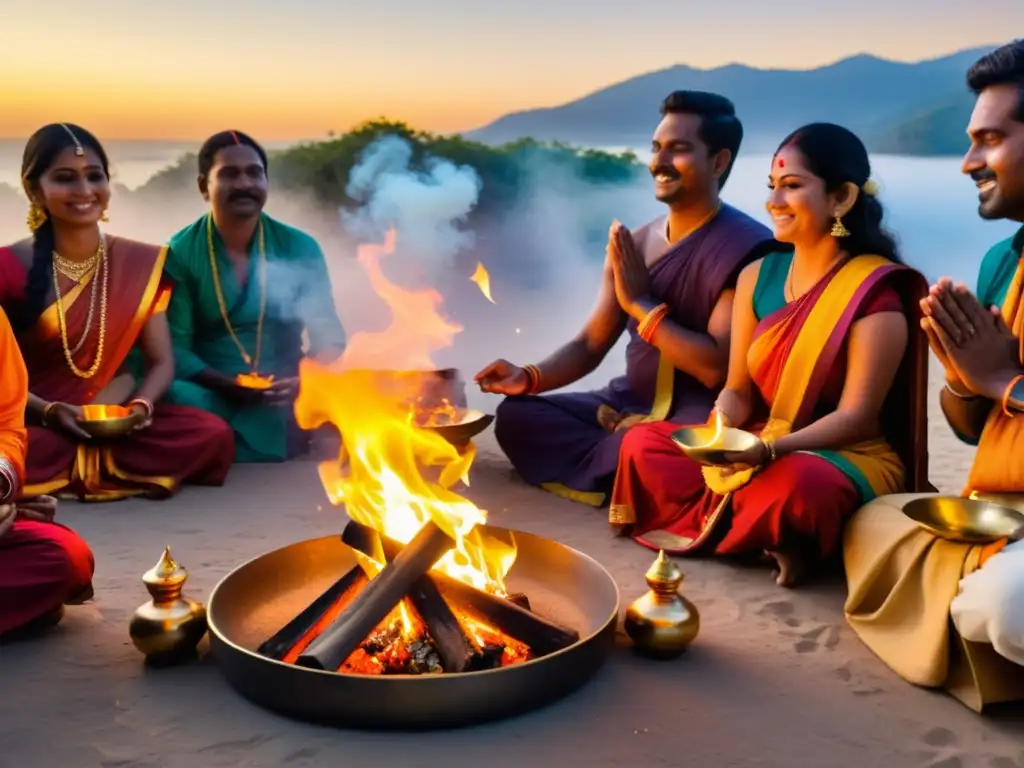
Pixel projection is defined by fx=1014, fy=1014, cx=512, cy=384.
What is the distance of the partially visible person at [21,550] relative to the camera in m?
3.20

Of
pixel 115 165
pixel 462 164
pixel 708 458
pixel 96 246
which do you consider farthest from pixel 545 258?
pixel 708 458

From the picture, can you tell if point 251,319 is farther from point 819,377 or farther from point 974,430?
point 974,430

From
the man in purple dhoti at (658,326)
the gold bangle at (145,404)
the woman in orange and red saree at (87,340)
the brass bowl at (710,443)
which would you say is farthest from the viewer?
the gold bangle at (145,404)

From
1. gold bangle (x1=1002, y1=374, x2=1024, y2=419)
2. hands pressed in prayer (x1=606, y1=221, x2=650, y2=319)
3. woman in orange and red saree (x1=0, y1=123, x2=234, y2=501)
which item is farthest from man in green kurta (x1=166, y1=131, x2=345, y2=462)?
gold bangle (x1=1002, y1=374, x2=1024, y2=419)

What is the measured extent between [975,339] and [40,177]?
4.26m

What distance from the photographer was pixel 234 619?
325 centimetres

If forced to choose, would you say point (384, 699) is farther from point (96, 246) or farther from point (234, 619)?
point (96, 246)

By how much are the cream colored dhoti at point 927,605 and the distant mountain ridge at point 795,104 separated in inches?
271

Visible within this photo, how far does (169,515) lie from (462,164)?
19.7 ft

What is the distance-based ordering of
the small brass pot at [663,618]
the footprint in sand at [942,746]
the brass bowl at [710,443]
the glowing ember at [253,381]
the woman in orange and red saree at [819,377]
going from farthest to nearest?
the glowing ember at [253,381] → the woman in orange and red saree at [819,377] → the brass bowl at [710,443] → the small brass pot at [663,618] → the footprint in sand at [942,746]

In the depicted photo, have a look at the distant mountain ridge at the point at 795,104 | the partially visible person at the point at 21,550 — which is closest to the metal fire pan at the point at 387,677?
the partially visible person at the point at 21,550

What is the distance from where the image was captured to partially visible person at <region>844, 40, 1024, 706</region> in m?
3.04

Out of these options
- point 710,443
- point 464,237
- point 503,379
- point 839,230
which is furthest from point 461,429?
point 464,237

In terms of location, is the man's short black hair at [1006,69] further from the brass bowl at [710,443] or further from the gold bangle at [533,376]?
the gold bangle at [533,376]
